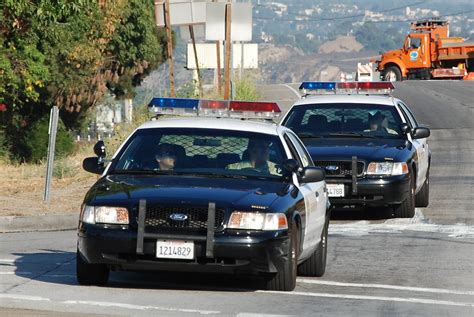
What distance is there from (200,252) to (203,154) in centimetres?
163

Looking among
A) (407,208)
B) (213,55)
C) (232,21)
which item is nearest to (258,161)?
(407,208)

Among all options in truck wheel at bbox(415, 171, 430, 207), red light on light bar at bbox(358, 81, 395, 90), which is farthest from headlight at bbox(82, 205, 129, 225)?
red light on light bar at bbox(358, 81, 395, 90)

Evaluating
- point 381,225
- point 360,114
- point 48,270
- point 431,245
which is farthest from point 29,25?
point 48,270

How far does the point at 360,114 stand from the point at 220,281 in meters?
8.10

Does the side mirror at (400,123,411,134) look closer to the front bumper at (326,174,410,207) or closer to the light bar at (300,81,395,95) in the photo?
the front bumper at (326,174,410,207)

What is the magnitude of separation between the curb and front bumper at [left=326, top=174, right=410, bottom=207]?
10.9 ft

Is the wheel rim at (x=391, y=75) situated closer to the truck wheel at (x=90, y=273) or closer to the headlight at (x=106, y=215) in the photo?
the truck wheel at (x=90, y=273)

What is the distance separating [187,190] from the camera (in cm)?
1098

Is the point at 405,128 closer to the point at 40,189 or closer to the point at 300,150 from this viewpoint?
the point at 40,189

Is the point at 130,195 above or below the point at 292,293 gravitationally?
above

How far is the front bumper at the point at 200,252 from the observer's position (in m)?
10.6

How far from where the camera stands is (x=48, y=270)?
12375 mm

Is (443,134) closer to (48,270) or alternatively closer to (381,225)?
(381,225)

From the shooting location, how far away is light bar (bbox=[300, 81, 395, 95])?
21.0m
